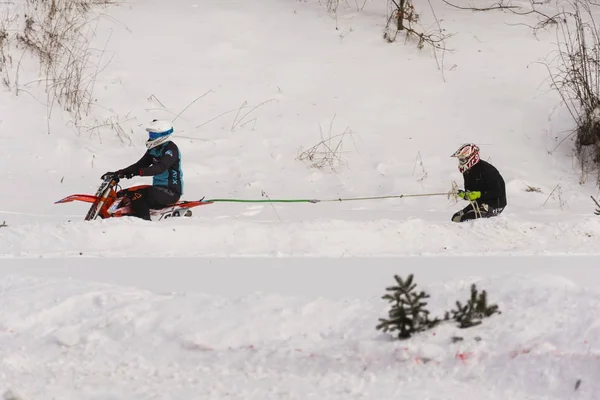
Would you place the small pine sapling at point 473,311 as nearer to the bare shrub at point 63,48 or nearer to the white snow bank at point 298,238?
the white snow bank at point 298,238

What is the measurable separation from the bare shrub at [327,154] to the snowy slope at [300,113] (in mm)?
100

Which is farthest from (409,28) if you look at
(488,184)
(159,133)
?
(159,133)

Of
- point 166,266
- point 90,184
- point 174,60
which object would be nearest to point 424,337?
point 166,266

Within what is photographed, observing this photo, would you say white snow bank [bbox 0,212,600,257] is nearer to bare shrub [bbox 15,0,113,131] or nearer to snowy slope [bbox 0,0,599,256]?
snowy slope [bbox 0,0,599,256]

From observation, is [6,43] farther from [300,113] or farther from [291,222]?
[291,222]

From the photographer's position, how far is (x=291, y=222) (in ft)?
28.7

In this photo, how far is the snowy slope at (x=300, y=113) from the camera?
11195 millimetres

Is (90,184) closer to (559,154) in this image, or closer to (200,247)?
(200,247)

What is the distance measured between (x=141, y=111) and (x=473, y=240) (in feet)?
21.1

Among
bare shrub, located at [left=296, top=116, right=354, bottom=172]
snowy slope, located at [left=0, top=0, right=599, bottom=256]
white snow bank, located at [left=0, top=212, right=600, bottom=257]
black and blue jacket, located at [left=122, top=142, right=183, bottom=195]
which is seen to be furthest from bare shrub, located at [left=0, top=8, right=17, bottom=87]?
white snow bank, located at [left=0, top=212, right=600, bottom=257]

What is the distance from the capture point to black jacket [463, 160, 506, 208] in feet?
30.7

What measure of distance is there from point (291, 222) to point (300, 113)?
175 inches

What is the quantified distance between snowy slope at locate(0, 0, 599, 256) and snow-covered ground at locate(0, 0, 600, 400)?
3 cm

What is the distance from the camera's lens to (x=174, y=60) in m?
13.7
